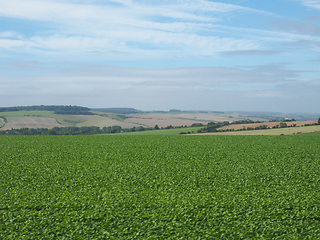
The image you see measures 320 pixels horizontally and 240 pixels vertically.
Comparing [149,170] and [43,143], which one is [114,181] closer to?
[149,170]

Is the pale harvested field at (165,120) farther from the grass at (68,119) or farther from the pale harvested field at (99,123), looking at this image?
the grass at (68,119)

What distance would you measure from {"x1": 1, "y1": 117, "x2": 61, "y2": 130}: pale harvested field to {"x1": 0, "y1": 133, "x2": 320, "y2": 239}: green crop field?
58825 mm

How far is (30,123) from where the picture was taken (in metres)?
85.2

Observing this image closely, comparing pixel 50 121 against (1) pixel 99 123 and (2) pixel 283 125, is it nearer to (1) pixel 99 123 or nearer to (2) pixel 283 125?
(1) pixel 99 123

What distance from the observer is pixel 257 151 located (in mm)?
26734

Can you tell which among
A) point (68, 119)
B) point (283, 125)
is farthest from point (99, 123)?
point (283, 125)

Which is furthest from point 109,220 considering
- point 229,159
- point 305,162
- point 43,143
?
point 43,143

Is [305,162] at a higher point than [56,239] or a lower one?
higher

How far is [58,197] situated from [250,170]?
39.7 feet

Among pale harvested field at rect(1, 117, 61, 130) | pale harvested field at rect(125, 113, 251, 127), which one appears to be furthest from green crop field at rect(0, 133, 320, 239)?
pale harvested field at rect(125, 113, 251, 127)

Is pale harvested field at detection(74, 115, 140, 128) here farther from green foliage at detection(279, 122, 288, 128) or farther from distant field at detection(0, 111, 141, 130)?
green foliage at detection(279, 122, 288, 128)

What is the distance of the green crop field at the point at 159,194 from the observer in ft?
37.6

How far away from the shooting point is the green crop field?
37.6 ft

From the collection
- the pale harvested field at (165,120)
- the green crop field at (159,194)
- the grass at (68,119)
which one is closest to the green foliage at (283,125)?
the pale harvested field at (165,120)
